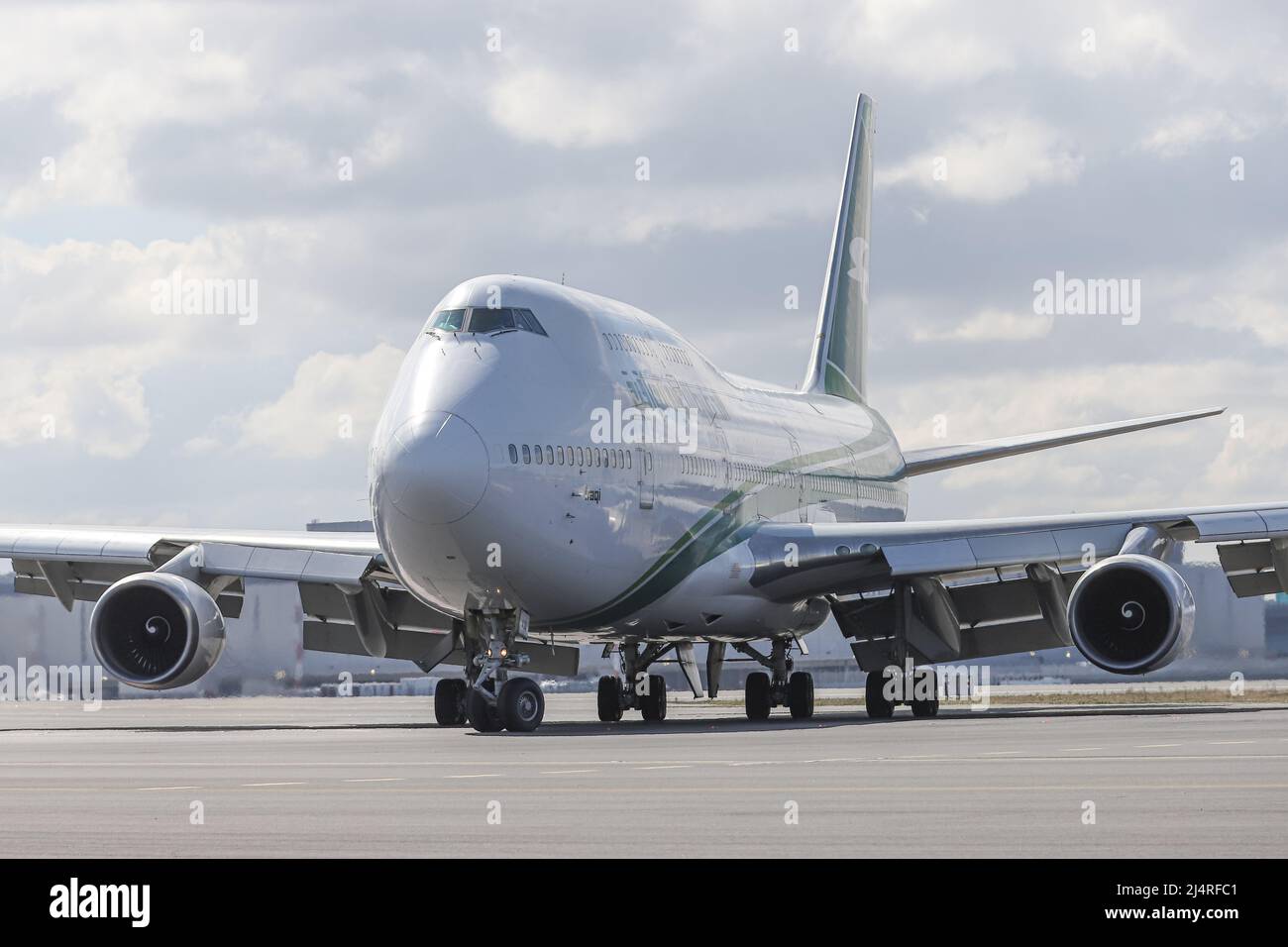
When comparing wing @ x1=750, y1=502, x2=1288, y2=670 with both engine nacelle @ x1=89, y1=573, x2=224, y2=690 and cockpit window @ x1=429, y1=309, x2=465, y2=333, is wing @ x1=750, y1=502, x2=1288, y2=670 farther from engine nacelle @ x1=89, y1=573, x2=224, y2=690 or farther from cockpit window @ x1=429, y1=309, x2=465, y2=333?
engine nacelle @ x1=89, y1=573, x2=224, y2=690

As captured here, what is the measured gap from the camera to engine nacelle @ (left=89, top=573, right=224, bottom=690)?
25.7 metres

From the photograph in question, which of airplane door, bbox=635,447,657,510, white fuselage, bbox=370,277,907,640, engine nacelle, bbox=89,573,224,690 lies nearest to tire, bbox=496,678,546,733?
white fuselage, bbox=370,277,907,640

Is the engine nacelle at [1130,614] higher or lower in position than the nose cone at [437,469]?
lower

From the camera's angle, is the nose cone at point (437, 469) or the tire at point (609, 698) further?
the tire at point (609, 698)

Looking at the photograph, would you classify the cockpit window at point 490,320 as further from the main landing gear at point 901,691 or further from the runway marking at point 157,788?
the runway marking at point 157,788

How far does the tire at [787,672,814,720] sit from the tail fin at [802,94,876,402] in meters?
10.8

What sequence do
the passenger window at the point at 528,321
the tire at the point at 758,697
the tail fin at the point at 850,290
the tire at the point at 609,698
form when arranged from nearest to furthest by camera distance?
the passenger window at the point at 528,321 < the tire at the point at 609,698 < the tire at the point at 758,697 < the tail fin at the point at 850,290

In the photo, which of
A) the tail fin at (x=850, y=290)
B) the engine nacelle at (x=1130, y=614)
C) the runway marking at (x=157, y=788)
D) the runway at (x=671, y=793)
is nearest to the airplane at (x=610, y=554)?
the engine nacelle at (x=1130, y=614)

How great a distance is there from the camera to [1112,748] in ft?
58.1

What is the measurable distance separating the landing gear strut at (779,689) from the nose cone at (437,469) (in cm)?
831

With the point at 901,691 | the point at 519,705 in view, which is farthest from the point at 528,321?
the point at 901,691

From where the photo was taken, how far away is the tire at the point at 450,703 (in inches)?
1043
